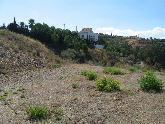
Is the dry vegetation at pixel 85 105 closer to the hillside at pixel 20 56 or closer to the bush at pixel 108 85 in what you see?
the bush at pixel 108 85

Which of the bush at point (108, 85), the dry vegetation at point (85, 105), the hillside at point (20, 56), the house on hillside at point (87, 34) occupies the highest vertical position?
the house on hillside at point (87, 34)

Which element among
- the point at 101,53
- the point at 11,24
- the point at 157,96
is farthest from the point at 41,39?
the point at 157,96

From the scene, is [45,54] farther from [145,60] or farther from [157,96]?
[145,60]

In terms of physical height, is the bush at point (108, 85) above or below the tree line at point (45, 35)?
below

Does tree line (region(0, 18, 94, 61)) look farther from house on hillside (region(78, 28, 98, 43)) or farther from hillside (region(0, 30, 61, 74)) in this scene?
house on hillside (region(78, 28, 98, 43))

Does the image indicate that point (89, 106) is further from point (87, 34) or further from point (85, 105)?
point (87, 34)

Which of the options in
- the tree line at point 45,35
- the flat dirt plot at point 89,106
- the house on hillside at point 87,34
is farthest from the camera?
the house on hillside at point 87,34

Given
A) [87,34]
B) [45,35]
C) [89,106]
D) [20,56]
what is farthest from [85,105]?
[87,34]

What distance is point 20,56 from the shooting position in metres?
16.1

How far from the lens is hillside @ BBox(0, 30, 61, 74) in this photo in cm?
1365

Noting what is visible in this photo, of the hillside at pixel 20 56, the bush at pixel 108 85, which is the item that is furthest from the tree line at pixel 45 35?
the bush at pixel 108 85

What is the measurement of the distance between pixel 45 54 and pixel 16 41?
3715 millimetres

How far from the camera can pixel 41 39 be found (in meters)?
26.5

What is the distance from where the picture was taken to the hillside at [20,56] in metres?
13.7
